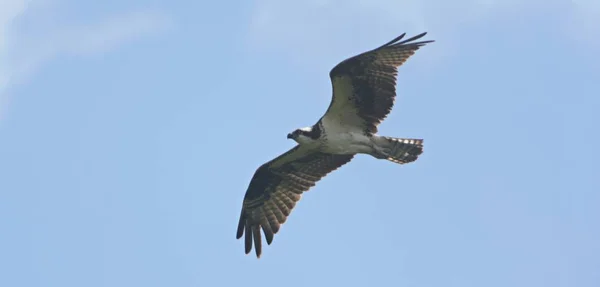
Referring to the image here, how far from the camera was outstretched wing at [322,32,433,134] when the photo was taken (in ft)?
55.2

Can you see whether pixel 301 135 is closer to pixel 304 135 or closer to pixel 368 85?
pixel 304 135

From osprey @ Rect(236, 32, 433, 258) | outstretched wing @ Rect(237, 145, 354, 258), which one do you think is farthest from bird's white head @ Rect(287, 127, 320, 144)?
outstretched wing @ Rect(237, 145, 354, 258)

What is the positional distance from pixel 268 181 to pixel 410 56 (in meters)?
3.55

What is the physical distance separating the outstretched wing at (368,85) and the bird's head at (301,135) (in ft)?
1.09

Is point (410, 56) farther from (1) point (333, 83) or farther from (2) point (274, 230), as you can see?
(2) point (274, 230)

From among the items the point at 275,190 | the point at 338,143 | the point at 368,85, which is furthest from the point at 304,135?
the point at 275,190

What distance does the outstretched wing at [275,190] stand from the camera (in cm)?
1870

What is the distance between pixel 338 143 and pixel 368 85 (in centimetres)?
112

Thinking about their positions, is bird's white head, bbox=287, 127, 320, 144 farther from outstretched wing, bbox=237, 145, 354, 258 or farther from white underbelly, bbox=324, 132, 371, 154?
outstretched wing, bbox=237, 145, 354, 258

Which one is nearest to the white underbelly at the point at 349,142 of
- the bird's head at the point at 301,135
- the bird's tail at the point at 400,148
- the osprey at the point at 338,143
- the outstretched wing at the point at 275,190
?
the osprey at the point at 338,143

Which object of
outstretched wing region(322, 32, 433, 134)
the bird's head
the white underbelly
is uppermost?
outstretched wing region(322, 32, 433, 134)

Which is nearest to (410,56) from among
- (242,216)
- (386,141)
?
(386,141)

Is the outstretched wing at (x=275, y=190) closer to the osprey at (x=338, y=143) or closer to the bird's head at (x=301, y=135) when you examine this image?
the osprey at (x=338, y=143)

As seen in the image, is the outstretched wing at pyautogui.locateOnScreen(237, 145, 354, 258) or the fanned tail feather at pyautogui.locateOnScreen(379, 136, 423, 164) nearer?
the fanned tail feather at pyautogui.locateOnScreen(379, 136, 423, 164)
